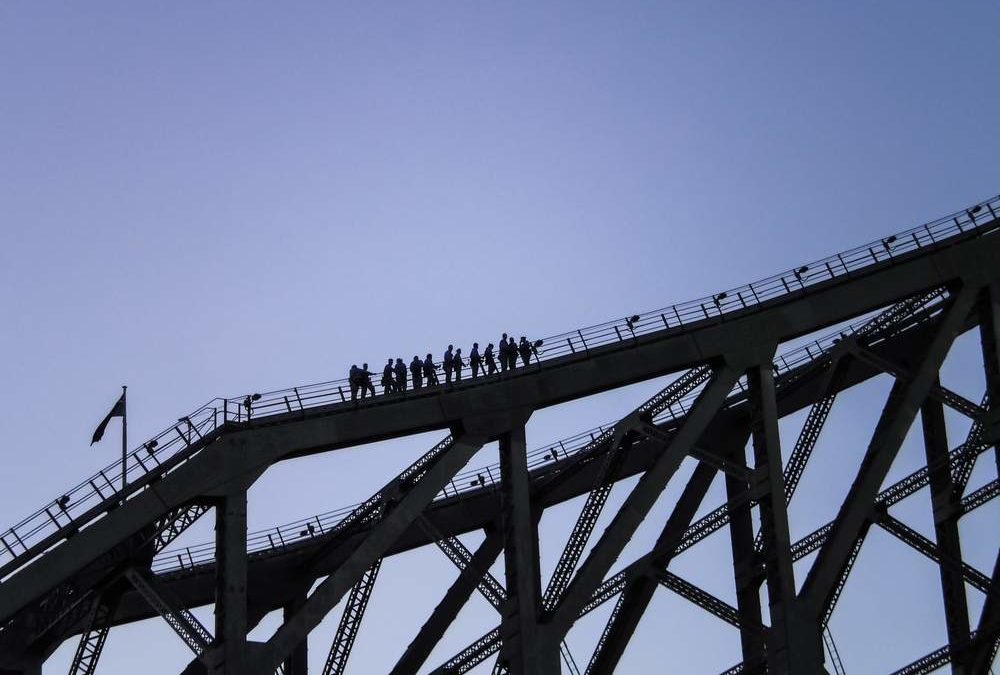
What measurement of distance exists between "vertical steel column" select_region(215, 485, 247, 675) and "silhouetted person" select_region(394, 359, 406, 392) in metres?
6.42

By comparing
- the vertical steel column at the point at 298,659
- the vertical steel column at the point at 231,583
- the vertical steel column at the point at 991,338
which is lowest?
the vertical steel column at the point at 231,583

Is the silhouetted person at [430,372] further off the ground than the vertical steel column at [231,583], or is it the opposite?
the silhouetted person at [430,372]

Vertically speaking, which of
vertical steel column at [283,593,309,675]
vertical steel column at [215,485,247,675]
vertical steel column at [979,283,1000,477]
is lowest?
vertical steel column at [215,485,247,675]

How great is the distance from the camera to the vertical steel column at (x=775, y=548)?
53000mm

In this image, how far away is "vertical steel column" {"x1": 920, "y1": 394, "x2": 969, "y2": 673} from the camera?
188 ft

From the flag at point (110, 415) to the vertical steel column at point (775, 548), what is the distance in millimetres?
18247

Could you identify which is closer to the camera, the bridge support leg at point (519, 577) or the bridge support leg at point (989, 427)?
the bridge support leg at point (519, 577)

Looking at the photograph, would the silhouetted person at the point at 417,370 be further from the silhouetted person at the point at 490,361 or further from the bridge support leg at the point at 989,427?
the bridge support leg at the point at 989,427

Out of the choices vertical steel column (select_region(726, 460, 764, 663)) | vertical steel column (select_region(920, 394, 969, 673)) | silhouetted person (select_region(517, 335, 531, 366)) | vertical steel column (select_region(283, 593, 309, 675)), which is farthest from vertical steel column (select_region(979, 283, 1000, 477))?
vertical steel column (select_region(283, 593, 309, 675))

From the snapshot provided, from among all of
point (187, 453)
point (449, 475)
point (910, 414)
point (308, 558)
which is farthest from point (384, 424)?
point (910, 414)

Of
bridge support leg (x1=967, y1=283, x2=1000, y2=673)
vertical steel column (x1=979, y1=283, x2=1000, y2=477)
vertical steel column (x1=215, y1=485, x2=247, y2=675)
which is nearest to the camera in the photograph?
vertical steel column (x1=215, y1=485, x2=247, y2=675)

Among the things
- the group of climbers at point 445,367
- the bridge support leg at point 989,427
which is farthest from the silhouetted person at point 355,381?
the bridge support leg at point 989,427

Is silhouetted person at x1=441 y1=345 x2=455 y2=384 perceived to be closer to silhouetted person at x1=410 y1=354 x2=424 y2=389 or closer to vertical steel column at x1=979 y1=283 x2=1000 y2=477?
silhouetted person at x1=410 y1=354 x2=424 y2=389

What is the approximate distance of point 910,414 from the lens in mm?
55750
